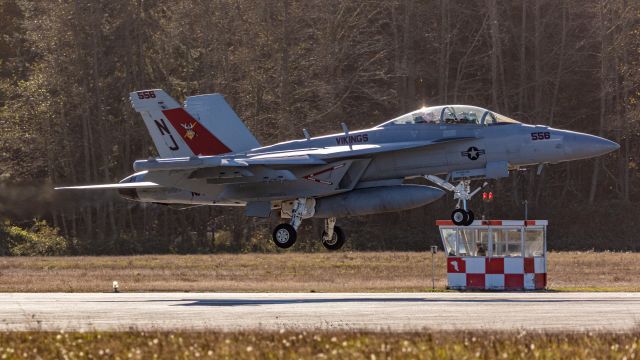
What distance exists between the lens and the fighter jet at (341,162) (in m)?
28.4

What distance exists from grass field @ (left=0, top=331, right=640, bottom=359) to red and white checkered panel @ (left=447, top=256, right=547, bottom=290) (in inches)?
709

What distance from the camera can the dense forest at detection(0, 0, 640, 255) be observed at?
56.4 meters

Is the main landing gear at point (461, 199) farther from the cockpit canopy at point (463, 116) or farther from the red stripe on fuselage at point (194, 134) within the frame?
the red stripe on fuselage at point (194, 134)

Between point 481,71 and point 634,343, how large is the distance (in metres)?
47.0

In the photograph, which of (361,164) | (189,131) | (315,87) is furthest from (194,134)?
(315,87)

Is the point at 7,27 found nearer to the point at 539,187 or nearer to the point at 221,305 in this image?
the point at 539,187

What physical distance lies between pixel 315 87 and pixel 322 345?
3992 centimetres

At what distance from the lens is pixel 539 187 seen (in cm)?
6000

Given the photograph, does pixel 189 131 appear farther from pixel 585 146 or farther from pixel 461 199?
pixel 585 146

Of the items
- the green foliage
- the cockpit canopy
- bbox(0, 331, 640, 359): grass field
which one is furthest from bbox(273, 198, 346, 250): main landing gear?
the green foliage

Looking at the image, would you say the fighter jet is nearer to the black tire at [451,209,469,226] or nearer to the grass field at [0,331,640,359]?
the black tire at [451,209,469,226]

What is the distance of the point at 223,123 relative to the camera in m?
32.8

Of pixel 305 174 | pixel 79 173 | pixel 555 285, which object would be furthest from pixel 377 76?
pixel 305 174

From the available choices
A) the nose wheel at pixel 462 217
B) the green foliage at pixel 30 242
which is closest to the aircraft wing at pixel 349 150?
the nose wheel at pixel 462 217
